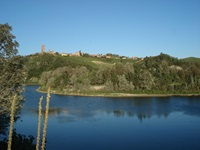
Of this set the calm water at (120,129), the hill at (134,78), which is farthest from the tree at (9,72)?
the hill at (134,78)

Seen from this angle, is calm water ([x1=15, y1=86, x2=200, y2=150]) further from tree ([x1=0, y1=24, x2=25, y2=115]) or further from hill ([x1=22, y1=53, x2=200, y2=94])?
hill ([x1=22, y1=53, x2=200, y2=94])

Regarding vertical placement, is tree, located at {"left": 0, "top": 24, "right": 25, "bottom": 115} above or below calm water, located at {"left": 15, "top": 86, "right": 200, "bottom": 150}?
above

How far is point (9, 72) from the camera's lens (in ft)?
80.2

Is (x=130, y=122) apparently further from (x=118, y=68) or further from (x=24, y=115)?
(x=118, y=68)

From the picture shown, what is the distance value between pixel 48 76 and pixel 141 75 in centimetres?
5673

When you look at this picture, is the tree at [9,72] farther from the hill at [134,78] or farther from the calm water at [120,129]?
the hill at [134,78]

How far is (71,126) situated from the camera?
5372 centimetres

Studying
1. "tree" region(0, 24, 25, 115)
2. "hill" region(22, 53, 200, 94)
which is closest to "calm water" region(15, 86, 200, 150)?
"tree" region(0, 24, 25, 115)

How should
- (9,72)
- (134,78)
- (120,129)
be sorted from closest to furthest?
(9,72)
(120,129)
(134,78)

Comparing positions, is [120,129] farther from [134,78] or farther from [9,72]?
[134,78]

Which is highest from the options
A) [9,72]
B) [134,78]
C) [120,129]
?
[134,78]

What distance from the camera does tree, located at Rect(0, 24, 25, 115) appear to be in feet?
77.0

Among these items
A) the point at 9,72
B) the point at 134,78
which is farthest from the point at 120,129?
the point at 134,78

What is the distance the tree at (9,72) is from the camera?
2347cm
